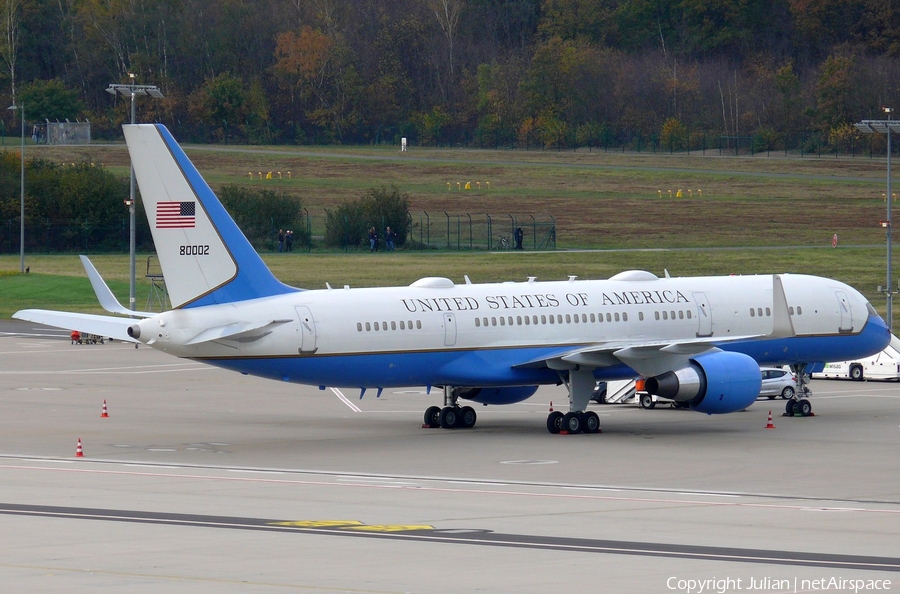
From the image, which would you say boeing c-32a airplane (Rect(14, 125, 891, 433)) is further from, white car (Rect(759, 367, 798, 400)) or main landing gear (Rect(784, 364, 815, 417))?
white car (Rect(759, 367, 798, 400))

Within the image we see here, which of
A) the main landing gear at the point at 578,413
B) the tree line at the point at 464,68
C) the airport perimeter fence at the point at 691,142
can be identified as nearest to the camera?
the main landing gear at the point at 578,413

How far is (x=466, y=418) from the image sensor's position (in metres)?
38.1

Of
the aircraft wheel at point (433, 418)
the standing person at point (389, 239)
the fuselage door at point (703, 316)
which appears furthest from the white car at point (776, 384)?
the standing person at point (389, 239)

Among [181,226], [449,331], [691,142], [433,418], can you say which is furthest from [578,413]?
[691,142]

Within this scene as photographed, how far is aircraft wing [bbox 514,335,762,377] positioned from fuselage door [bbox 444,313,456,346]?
2.01 metres

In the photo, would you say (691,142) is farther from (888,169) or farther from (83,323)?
(83,323)

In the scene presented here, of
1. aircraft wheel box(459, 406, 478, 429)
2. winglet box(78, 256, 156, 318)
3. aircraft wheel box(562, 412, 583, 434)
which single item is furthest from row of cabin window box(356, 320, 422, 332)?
winglet box(78, 256, 156, 318)

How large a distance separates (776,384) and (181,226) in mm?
20817

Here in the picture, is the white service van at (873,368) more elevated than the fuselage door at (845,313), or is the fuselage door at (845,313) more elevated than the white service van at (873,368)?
the fuselage door at (845,313)

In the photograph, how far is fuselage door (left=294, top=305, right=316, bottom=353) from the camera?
33781mm

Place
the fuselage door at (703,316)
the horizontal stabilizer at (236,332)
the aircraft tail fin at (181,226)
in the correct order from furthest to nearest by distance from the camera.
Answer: the fuselage door at (703,316), the aircraft tail fin at (181,226), the horizontal stabilizer at (236,332)

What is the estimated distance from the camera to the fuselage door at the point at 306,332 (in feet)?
111

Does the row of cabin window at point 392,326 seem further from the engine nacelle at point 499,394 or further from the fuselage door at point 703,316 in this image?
the fuselage door at point 703,316

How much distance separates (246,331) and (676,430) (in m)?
12.0
